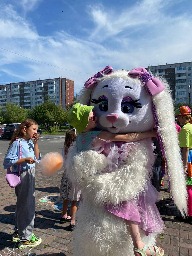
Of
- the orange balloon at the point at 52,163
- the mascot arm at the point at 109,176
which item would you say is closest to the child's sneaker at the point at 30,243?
the orange balloon at the point at 52,163

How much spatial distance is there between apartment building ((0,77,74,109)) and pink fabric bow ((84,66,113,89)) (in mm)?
96781

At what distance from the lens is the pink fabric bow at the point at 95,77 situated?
2.90 metres

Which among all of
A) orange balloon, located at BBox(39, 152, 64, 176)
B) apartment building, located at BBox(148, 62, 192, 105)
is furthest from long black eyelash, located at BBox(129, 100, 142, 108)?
apartment building, located at BBox(148, 62, 192, 105)

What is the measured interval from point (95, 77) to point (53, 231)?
2.45m

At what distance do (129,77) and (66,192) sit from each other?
2389 millimetres

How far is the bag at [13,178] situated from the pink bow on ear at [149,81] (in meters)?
1.89

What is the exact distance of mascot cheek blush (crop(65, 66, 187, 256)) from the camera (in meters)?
2.46

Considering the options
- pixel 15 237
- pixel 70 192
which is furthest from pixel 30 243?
pixel 70 192

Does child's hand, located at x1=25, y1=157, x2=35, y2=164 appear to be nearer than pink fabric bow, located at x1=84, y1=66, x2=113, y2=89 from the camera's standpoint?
No

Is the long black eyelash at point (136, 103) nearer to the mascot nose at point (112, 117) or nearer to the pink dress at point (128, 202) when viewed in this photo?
the mascot nose at point (112, 117)

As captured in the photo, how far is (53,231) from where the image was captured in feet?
13.9

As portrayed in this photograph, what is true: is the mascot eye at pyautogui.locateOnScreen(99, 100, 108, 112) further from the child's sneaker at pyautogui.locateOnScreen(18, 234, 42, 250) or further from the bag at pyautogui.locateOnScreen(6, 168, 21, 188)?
the child's sneaker at pyautogui.locateOnScreen(18, 234, 42, 250)

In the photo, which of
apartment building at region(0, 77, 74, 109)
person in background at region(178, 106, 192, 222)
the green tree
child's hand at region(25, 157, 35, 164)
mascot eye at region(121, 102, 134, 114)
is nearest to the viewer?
mascot eye at region(121, 102, 134, 114)

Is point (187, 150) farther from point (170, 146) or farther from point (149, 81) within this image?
point (149, 81)
